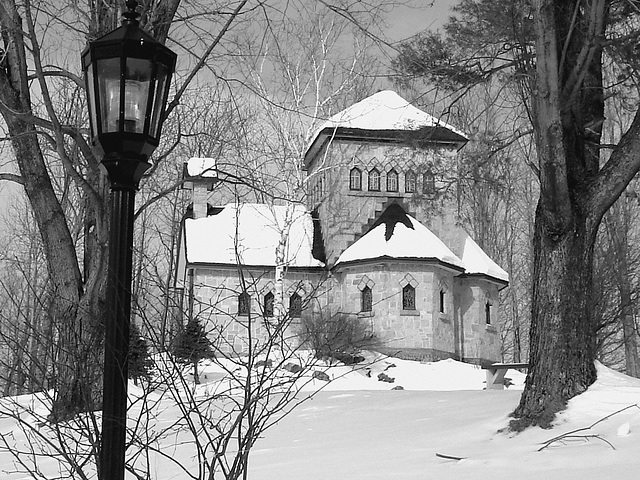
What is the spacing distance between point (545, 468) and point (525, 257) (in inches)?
1233

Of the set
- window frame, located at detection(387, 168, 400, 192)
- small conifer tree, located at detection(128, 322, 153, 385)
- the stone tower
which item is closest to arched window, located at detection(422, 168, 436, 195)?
small conifer tree, located at detection(128, 322, 153, 385)

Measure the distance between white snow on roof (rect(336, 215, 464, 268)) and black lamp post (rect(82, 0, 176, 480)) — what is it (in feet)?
72.3

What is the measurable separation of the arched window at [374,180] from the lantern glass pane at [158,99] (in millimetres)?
23963

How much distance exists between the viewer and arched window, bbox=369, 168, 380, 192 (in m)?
27.9

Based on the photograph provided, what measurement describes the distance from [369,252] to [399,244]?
1.00 metres

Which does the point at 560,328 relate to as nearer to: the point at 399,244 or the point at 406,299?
the point at 399,244

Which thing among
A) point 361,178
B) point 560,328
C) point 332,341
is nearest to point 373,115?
point 361,178

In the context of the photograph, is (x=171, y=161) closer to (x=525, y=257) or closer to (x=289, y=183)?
(x=289, y=183)

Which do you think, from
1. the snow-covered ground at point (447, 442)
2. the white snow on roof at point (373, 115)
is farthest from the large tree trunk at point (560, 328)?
the white snow on roof at point (373, 115)

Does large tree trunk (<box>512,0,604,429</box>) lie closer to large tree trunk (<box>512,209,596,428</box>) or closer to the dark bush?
large tree trunk (<box>512,209,596,428</box>)

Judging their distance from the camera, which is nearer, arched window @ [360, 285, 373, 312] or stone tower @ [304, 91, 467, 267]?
arched window @ [360, 285, 373, 312]

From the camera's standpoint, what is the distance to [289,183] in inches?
961

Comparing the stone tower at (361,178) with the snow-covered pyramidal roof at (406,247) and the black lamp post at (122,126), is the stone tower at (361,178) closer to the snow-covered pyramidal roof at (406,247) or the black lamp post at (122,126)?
the snow-covered pyramidal roof at (406,247)

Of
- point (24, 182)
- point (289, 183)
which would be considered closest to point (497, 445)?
point (24, 182)
